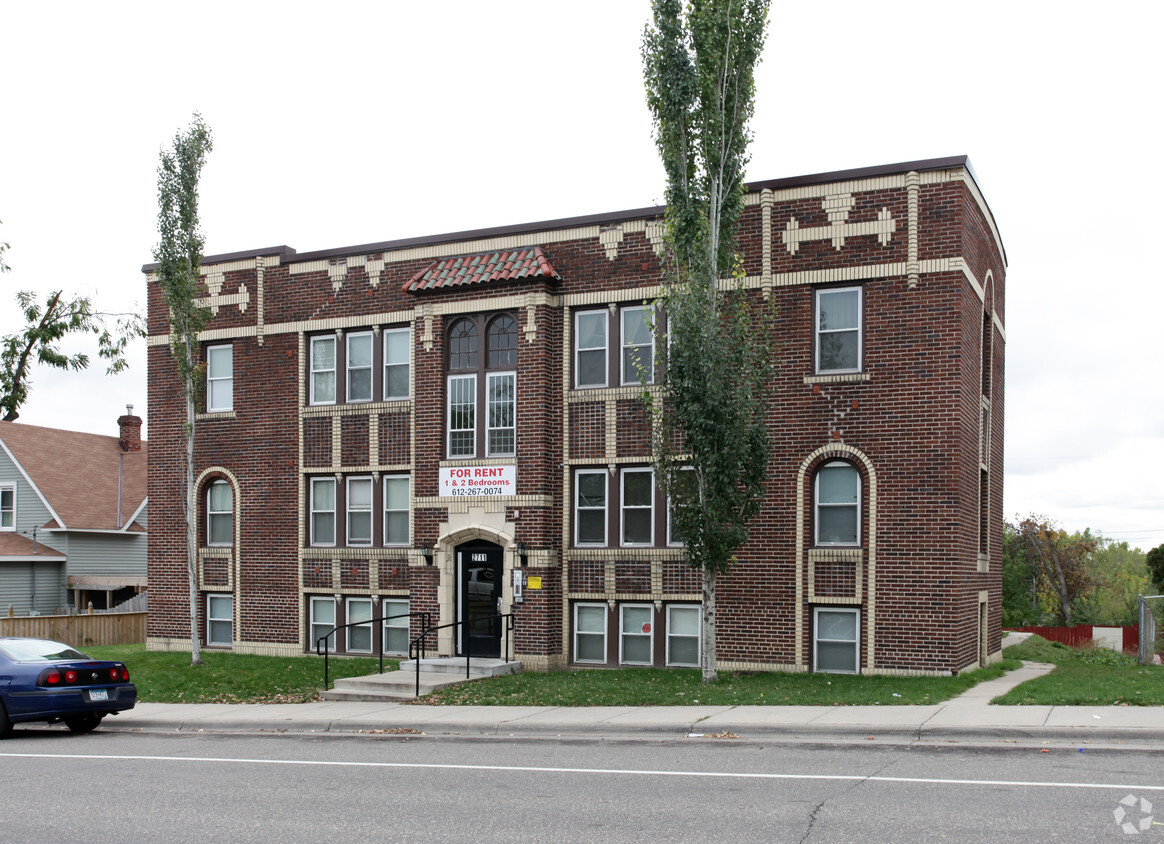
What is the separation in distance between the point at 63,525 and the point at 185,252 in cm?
1955

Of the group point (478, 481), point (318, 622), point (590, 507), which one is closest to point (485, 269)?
point (478, 481)

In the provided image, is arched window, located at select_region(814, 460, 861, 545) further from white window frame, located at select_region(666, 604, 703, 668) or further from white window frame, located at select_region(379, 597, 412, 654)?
white window frame, located at select_region(379, 597, 412, 654)

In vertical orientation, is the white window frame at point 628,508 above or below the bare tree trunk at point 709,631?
above

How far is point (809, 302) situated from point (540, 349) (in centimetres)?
503

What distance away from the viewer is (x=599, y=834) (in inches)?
335

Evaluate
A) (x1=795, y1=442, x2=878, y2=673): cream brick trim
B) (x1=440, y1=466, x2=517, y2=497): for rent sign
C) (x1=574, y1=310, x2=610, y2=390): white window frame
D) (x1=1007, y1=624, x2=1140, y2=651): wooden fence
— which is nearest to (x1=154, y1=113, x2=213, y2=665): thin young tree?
(x1=440, y1=466, x2=517, y2=497): for rent sign

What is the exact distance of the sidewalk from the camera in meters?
12.8

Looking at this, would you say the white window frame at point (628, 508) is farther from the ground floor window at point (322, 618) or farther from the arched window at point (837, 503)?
the ground floor window at point (322, 618)

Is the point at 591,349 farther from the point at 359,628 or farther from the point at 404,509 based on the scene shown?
the point at 359,628

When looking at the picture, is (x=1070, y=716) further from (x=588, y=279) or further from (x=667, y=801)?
(x=588, y=279)

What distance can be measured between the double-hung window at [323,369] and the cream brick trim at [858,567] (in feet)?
33.2

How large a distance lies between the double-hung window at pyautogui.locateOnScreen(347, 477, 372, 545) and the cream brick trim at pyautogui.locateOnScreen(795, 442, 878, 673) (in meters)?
8.99

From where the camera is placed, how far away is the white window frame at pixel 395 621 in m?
22.9

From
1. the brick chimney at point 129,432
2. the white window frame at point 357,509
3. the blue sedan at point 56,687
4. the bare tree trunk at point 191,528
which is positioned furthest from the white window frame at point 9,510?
the blue sedan at point 56,687
